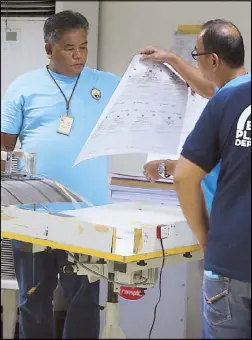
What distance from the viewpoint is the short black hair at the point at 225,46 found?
174 cm

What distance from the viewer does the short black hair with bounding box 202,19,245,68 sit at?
1740 millimetres

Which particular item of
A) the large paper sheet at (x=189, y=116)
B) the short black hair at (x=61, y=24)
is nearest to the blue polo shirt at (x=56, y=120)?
the short black hair at (x=61, y=24)

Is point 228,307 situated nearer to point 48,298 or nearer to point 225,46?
point 225,46

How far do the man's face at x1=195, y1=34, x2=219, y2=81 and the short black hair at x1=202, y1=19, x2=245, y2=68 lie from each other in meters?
0.01

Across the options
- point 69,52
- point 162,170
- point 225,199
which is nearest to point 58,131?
point 69,52

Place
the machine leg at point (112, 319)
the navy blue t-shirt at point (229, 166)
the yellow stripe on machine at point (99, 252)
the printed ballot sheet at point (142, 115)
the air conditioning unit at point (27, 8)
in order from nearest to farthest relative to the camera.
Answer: the navy blue t-shirt at point (229, 166)
the yellow stripe on machine at point (99, 252)
the machine leg at point (112, 319)
the printed ballot sheet at point (142, 115)
the air conditioning unit at point (27, 8)

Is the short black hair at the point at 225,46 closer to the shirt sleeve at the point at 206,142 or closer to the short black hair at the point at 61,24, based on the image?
the shirt sleeve at the point at 206,142

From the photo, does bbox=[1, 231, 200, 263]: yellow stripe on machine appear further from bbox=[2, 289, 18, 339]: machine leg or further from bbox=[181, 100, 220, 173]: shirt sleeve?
bbox=[2, 289, 18, 339]: machine leg

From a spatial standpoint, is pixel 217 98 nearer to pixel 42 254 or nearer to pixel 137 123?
pixel 137 123

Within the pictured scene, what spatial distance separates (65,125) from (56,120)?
4cm

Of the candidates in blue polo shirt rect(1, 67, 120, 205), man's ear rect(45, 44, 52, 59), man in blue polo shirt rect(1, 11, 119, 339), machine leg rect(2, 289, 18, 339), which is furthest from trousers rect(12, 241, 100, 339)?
man's ear rect(45, 44, 52, 59)

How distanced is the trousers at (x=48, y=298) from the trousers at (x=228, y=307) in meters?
0.80

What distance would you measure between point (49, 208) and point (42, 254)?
14.5 inches

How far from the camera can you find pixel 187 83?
2131 millimetres
